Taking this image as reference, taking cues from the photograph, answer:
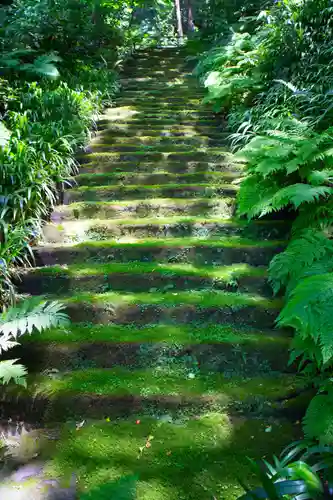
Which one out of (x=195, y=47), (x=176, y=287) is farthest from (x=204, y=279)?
(x=195, y=47)

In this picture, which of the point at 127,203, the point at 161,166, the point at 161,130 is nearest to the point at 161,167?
the point at 161,166

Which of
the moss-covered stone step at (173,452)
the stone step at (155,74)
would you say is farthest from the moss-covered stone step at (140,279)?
the stone step at (155,74)

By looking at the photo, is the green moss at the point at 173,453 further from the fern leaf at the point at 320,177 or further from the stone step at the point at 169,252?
the fern leaf at the point at 320,177

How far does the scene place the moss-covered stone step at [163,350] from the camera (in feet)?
8.14

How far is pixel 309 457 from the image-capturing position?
6.13 ft

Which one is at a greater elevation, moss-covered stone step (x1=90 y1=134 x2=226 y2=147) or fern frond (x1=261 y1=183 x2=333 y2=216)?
Answer: moss-covered stone step (x1=90 y1=134 x2=226 y2=147)

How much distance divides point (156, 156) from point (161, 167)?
0.25 m

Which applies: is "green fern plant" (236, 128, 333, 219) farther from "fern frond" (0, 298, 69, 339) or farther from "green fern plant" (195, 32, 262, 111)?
"green fern plant" (195, 32, 262, 111)

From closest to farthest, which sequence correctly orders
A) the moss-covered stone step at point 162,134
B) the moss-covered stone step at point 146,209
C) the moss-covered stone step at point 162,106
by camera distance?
1. the moss-covered stone step at point 146,209
2. the moss-covered stone step at point 162,134
3. the moss-covered stone step at point 162,106

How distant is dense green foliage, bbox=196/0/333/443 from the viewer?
2.05 meters

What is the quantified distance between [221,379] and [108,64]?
7992 millimetres

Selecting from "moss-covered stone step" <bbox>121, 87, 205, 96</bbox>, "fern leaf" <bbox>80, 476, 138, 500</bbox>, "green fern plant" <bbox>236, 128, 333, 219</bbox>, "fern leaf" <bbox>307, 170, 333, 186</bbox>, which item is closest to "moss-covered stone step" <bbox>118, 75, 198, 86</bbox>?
"moss-covered stone step" <bbox>121, 87, 205, 96</bbox>

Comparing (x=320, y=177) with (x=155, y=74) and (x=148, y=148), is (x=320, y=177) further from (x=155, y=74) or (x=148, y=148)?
(x=155, y=74)

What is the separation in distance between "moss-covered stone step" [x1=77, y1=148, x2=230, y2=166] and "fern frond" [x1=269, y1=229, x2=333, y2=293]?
2.28m
